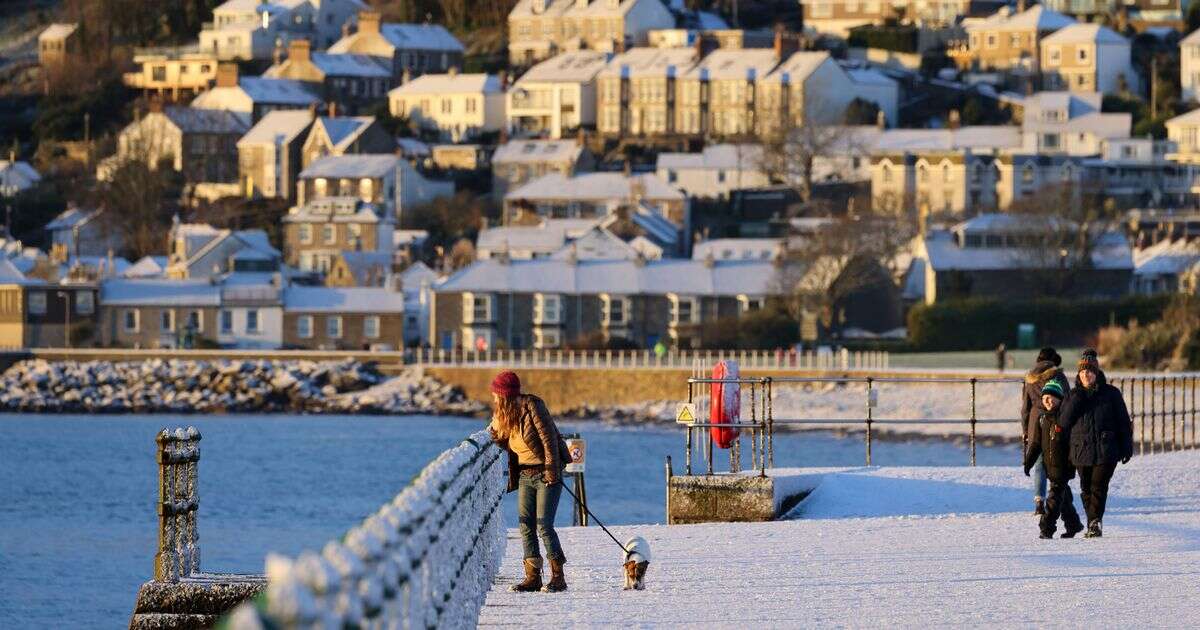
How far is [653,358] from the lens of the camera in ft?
241

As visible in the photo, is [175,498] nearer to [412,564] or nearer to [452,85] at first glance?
[412,564]

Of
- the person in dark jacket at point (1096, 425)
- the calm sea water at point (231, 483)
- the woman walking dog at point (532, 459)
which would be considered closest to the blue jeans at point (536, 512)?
the woman walking dog at point (532, 459)

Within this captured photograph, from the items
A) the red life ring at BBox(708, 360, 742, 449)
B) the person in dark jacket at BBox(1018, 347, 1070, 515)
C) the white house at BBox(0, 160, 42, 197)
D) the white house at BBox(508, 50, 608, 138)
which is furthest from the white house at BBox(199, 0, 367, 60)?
the person in dark jacket at BBox(1018, 347, 1070, 515)

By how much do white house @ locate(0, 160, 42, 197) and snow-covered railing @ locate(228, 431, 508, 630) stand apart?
339 ft

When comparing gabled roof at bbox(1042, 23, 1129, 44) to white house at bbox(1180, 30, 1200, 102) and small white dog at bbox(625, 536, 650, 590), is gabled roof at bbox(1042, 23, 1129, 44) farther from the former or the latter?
small white dog at bbox(625, 536, 650, 590)

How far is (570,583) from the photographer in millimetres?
17750

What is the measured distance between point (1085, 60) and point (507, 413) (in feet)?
353

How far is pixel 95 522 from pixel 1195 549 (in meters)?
26.4

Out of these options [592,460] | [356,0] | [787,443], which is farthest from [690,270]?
[356,0]

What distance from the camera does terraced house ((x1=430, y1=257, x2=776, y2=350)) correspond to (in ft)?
257

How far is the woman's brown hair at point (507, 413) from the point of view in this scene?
54.9 ft

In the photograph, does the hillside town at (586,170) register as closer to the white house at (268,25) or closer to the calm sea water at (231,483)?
the white house at (268,25)

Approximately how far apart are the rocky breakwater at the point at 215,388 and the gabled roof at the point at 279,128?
40261mm

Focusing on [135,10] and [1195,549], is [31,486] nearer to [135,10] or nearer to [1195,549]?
[1195,549]
